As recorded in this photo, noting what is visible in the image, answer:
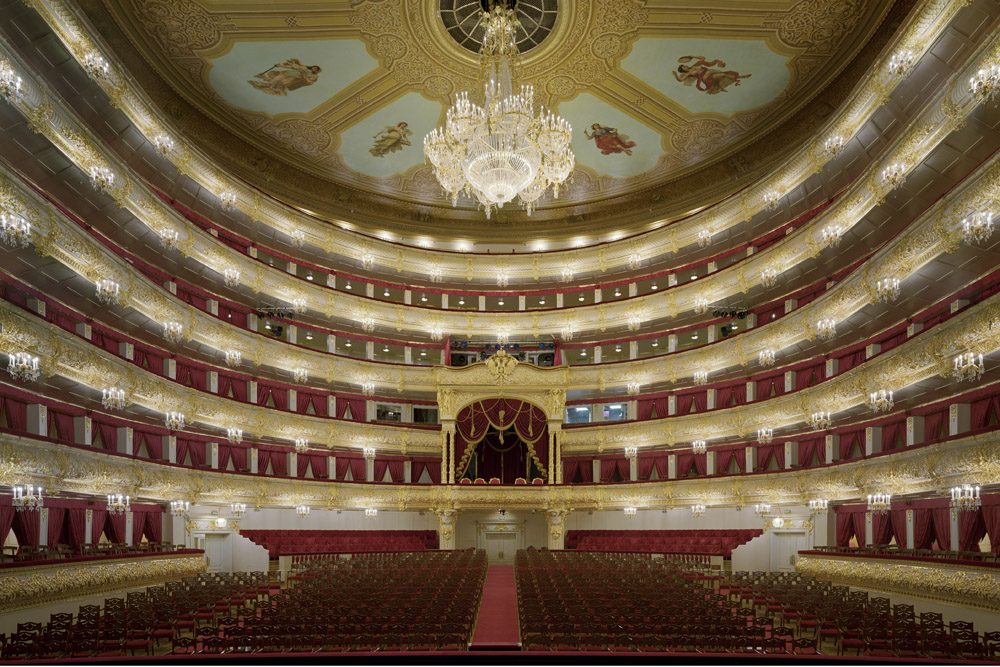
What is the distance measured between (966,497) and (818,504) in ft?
26.3

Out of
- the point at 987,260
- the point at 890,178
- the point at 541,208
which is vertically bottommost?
the point at 987,260

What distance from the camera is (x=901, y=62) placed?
19062 millimetres

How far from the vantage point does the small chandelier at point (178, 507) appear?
80.2 ft

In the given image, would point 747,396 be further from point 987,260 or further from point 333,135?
point 333,135

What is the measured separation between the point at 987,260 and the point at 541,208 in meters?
24.3

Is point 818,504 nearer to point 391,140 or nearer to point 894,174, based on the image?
point 894,174

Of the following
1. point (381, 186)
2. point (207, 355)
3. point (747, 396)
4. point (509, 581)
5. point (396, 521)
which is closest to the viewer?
point (509, 581)

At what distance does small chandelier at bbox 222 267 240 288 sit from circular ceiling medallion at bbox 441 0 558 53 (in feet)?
39.1

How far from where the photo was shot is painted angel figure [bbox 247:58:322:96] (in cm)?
2642

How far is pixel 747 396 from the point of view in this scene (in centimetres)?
3094

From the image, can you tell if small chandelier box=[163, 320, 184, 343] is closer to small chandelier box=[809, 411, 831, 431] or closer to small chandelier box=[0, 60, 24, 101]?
small chandelier box=[0, 60, 24, 101]

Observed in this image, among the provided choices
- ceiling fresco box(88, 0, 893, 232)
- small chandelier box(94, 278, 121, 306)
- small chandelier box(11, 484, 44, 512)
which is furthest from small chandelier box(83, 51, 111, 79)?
small chandelier box(11, 484, 44, 512)

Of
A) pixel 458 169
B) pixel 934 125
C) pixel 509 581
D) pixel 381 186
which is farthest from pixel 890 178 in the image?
pixel 381 186

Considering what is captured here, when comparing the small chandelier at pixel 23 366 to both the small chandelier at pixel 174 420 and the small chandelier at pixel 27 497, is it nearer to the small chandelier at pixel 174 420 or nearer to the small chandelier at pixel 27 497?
the small chandelier at pixel 27 497
